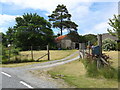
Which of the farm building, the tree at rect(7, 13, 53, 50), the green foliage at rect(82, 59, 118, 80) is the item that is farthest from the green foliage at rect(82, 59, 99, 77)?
the farm building

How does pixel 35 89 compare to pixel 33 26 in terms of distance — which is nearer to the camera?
pixel 35 89

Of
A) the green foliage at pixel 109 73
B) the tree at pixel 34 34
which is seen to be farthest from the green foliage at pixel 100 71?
the tree at pixel 34 34

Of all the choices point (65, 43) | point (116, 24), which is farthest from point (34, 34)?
point (116, 24)

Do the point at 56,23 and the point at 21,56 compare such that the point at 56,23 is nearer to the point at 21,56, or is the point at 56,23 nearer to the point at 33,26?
the point at 33,26

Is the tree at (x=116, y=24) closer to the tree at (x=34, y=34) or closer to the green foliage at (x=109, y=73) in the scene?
the green foliage at (x=109, y=73)

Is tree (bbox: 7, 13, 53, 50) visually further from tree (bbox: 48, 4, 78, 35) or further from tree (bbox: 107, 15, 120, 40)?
tree (bbox: 107, 15, 120, 40)

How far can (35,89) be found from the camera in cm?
631

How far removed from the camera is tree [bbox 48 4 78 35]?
205 feet

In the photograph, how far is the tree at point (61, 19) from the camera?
205 ft

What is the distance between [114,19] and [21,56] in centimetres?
1356

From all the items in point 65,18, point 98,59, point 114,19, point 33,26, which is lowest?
point 98,59

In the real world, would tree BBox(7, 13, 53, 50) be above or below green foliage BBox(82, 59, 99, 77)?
above

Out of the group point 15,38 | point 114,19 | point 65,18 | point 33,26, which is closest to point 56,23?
point 65,18

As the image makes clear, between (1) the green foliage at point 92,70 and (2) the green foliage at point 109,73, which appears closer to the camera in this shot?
(2) the green foliage at point 109,73
